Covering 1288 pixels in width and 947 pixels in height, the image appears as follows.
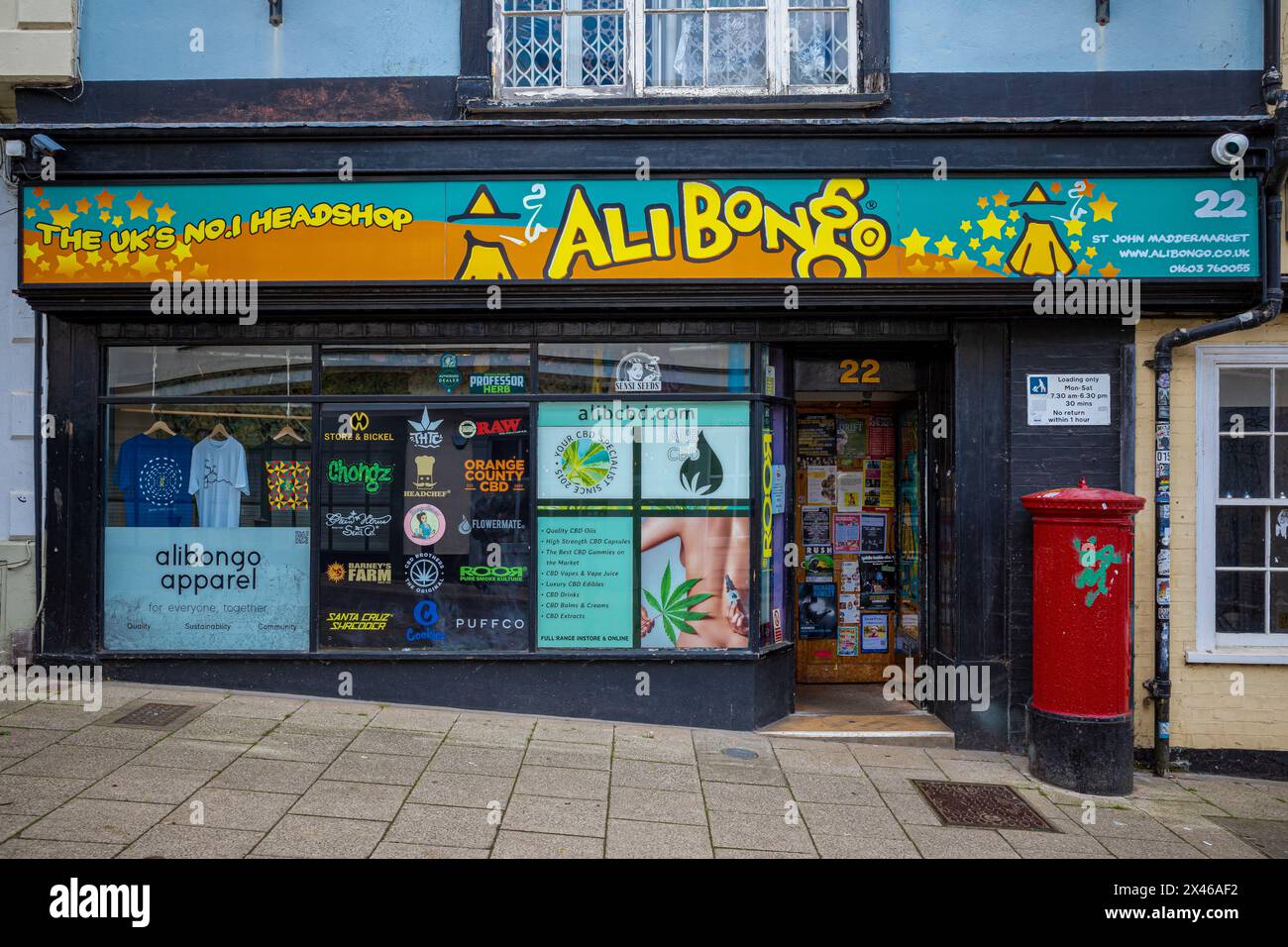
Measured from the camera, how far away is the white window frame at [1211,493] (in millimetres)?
7070

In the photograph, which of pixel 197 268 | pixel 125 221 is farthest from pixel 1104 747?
pixel 125 221

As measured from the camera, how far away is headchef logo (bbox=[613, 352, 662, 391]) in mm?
7211

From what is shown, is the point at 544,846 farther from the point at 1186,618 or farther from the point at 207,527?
the point at 1186,618

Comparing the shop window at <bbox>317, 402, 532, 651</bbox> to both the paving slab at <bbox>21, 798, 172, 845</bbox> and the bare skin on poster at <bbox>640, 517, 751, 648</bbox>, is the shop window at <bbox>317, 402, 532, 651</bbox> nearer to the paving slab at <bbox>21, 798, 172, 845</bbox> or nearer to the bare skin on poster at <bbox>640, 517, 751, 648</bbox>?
the bare skin on poster at <bbox>640, 517, 751, 648</bbox>

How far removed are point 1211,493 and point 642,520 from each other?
4.33 m

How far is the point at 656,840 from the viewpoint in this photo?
16.4 feet

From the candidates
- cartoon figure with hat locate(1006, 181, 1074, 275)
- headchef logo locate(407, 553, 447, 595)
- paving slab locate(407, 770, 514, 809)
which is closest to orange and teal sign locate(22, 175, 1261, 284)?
cartoon figure with hat locate(1006, 181, 1074, 275)

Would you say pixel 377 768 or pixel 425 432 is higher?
pixel 425 432

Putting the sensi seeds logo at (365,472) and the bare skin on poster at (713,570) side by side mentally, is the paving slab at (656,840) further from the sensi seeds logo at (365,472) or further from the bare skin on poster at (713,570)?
the sensi seeds logo at (365,472)

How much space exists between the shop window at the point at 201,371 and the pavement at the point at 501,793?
2.31 metres

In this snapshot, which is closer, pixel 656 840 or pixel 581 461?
pixel 656 840

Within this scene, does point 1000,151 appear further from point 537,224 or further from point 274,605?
point 274,605

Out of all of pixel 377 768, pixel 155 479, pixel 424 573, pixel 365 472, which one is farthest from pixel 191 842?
pixel 155 479

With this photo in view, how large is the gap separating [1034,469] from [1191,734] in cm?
229
